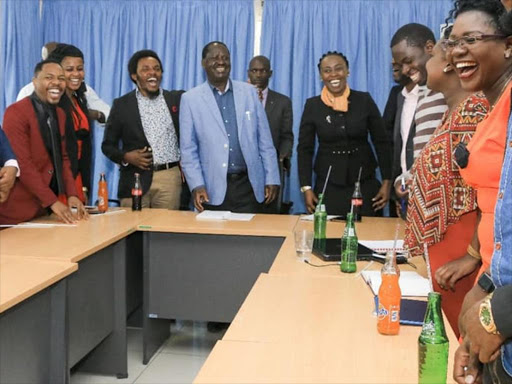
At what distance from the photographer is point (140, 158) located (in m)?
4.13

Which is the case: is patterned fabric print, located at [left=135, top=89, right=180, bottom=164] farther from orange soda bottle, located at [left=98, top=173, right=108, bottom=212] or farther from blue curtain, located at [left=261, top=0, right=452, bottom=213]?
blue curtain, located at [left=261, top=0, right=452, bottom=213]

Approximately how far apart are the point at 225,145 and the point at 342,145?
31.0 inches

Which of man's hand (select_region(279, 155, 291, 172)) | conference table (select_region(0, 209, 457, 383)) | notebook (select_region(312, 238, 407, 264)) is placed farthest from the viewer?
man's hand (select_region(279, 155, 291, 172))

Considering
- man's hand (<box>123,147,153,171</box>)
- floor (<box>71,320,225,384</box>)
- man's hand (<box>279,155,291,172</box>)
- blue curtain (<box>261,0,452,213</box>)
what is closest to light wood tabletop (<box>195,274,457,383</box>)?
floor (<box>71,320,225,384</box>)

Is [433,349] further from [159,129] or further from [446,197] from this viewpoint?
[159,129]

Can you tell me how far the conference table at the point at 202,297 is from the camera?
1.49m

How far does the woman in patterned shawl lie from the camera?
2.05 m

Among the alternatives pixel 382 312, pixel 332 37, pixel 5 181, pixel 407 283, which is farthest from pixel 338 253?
pixel 332 37

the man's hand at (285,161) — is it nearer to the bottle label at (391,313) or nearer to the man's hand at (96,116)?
the man's hand at (96,116)

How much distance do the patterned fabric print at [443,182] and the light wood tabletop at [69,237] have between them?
1379 millimetres

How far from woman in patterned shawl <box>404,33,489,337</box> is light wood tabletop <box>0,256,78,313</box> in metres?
1.30

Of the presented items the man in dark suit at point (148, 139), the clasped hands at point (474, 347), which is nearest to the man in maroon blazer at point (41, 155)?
the man in dark suit at point (148, 139)

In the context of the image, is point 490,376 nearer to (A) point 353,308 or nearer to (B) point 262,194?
(A) point 353,308

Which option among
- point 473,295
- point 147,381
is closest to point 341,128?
point 147,381
